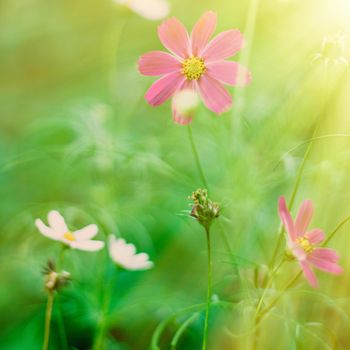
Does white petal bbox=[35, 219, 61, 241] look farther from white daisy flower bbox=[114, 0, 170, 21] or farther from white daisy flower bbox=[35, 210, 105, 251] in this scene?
white daisy flower bbox=[114, 0, 170, 21]

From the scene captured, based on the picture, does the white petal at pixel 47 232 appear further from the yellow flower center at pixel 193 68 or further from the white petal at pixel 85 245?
the yellow flower center at pixel 193 68

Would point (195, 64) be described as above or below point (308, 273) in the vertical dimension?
above

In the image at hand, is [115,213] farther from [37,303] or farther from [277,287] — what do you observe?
[277,287]

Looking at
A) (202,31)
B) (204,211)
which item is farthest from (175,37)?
(204,211)

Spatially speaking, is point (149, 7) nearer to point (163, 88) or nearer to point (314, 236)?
point (163, 88)

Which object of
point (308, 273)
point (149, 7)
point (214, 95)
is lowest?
point (308, 273)

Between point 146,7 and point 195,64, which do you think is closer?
point 195,64

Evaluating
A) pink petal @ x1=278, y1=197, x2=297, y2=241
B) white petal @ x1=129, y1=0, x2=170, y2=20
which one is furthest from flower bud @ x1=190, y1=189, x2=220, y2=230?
white petal @ x1=129, y1=0, x2=170, y2=20
